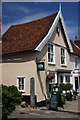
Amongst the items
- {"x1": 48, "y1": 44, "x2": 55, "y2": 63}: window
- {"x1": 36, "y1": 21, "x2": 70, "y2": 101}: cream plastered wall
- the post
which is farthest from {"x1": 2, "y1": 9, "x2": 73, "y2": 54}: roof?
the post

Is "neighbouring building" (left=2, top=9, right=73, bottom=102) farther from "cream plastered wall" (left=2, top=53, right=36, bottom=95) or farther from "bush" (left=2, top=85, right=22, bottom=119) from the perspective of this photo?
"bush" (left=2, top=85, right=22, bottom=119)

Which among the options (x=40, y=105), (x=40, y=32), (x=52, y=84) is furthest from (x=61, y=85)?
(x=40, y=32)

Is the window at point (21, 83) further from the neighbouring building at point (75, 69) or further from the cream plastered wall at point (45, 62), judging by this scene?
the neighbouring building at point (75, 69)

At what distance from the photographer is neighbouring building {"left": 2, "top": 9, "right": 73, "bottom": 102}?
44.6 ft

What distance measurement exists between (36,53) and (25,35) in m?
3.29

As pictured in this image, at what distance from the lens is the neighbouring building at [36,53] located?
13586 mm

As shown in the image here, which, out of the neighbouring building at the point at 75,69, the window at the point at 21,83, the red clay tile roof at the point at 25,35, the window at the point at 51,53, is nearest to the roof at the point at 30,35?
the red clay tile roof at the point at 25,35

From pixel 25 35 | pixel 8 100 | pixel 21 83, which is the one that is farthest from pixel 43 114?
pixel 25 35

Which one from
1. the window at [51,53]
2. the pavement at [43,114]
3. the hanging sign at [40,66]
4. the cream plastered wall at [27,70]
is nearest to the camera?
the pavement at [43,114]

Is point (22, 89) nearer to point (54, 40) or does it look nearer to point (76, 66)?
point (54, 40)

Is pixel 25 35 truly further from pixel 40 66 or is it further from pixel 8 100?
pixel 8 100

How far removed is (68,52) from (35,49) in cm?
732

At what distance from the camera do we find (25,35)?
1600 centimetres

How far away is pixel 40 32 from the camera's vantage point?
15219mm
